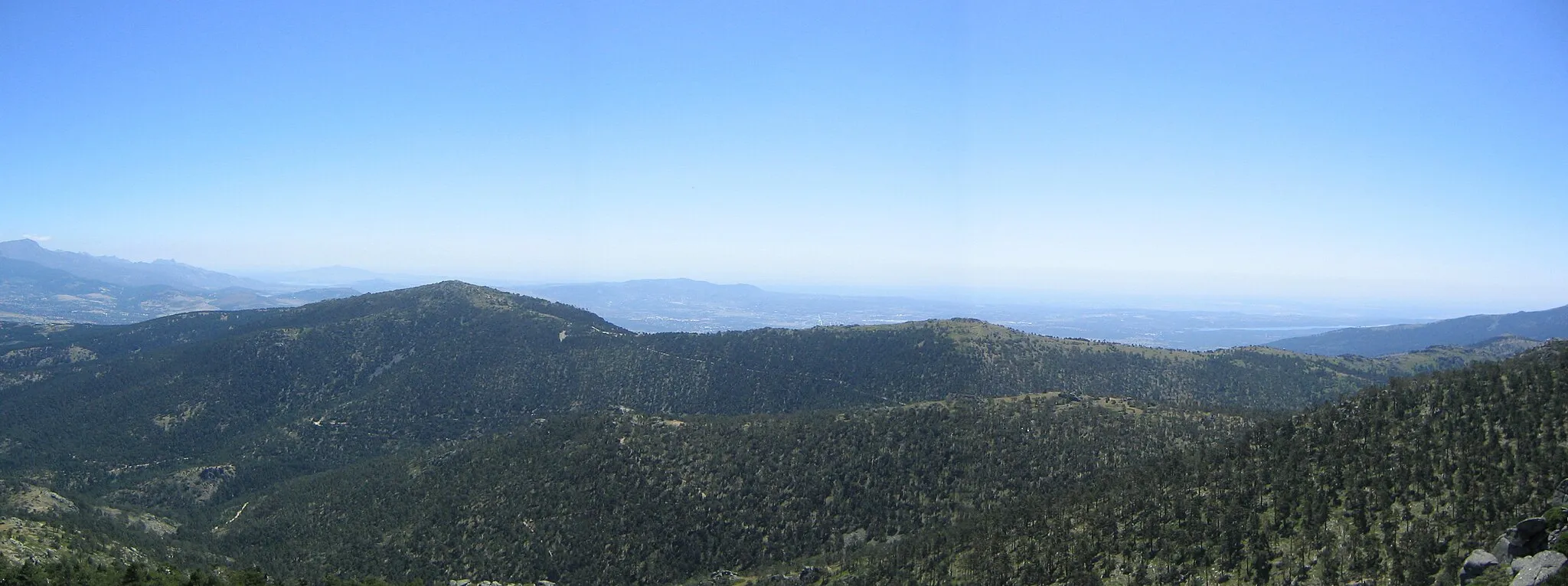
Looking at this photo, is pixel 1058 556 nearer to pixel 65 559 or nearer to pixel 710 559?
pixel 710 559

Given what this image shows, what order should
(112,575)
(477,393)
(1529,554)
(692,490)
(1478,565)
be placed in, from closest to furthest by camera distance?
1. (1529,554)
2. (1478,565)
3. (112,575)
4. (692,490)
5. (477,393)

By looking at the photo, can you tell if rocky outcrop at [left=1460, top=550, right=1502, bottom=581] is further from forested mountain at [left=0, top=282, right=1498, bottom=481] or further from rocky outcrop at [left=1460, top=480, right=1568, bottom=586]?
forested mountain at [left=0, top=282, right=1498, bottom=481]

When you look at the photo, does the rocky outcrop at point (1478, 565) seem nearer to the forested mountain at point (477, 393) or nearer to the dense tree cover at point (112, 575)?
the dense tree cover at point (112, 575)

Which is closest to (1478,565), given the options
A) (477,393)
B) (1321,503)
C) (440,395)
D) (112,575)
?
(1321,503)

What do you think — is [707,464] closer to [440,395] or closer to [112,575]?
[112,575]

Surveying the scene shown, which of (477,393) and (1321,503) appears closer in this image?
(1321,503)

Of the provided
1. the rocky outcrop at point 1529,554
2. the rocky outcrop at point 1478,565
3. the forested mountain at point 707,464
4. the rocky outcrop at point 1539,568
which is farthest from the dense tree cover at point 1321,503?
the rocky outcrop at point 1539,568

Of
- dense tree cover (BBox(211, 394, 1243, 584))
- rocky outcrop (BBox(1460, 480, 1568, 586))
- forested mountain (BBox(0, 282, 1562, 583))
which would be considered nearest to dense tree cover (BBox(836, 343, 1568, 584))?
forested mountain (BBox(0, 282, 1562, 583))
